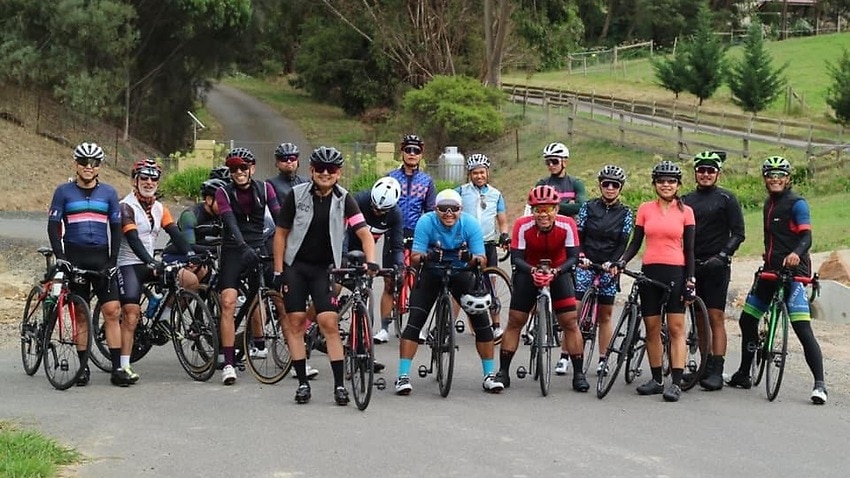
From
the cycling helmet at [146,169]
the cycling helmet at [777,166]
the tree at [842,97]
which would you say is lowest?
the cycling helmet at [146,169]

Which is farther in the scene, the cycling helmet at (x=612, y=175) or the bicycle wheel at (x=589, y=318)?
the bicycle wheel at (x=589, y=318)

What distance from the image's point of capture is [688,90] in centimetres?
5519

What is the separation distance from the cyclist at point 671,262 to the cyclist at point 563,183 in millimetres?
1682

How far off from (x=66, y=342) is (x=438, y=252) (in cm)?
335

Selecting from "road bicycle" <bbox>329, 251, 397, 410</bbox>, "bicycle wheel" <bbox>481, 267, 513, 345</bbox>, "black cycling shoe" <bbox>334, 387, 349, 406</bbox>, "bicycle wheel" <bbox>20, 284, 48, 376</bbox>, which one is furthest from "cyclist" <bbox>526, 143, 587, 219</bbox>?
"bicycle wheel" <bbox>20, 284, 48, 376</bbox>

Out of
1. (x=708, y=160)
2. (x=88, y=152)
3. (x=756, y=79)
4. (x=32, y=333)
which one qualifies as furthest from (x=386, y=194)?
(x=756, y=79)

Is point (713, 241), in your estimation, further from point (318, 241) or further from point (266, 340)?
point (266, 340)

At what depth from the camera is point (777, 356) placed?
10.5 m

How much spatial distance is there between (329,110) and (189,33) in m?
21.6

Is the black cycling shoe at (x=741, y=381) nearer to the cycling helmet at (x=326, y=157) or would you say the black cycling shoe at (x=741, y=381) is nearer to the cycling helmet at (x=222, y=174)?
Answer: the cycling helmet at (x=326, y=157)

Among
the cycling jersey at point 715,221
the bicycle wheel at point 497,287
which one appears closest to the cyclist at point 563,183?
the bicycle wheel at point 497,287

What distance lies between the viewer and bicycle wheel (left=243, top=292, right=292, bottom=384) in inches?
425

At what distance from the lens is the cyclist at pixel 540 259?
1020 cm

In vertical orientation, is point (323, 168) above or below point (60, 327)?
above
